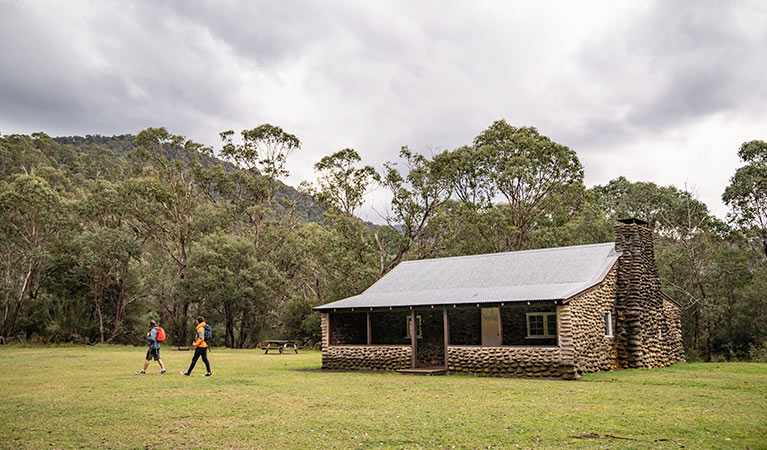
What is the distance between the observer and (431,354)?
2133cm

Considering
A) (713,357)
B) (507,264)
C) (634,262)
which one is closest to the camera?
(634,262)

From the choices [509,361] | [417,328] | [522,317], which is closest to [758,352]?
[522,317]

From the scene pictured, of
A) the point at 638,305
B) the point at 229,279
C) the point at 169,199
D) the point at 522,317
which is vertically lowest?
the point at 522,317

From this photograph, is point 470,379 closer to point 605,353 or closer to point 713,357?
point 605,353

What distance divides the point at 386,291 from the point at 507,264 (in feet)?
15.2

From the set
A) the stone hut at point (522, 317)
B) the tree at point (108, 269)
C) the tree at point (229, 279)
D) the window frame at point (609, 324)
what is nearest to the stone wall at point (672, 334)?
the stone hut at point (522, 317)

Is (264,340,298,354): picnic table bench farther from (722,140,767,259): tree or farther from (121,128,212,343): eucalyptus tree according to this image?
(722,140,767,259): tree

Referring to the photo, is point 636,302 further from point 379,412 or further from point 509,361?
point 379,412

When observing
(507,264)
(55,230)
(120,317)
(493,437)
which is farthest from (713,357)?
(55,230)

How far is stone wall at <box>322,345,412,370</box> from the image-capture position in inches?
742

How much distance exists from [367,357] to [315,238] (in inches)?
793

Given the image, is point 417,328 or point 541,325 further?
point 417,328

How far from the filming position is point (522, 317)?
19938mm

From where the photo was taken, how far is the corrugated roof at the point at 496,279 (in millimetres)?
17766
